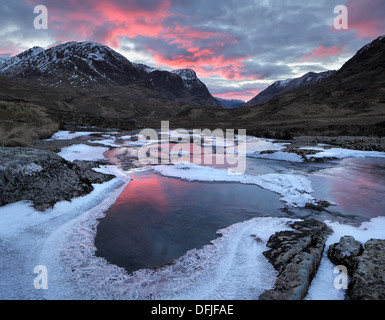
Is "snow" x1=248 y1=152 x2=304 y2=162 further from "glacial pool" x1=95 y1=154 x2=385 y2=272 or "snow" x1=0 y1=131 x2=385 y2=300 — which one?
"snow" x1=0 y1=131 x2=385 y2=300

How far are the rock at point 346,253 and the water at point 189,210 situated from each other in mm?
2320

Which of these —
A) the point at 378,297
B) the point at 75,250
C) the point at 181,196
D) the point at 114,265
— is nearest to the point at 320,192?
the point at 181,196

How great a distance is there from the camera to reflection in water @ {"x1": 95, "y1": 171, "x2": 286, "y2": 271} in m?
4.90

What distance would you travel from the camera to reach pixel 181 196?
8516 mm

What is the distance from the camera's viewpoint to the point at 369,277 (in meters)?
3.42

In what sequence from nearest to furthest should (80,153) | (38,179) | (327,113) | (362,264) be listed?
(362,264) → (38,179) → (80,153) → (327,113)

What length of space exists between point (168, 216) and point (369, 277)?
4781mm

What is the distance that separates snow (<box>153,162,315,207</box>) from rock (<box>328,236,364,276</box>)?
130 inches

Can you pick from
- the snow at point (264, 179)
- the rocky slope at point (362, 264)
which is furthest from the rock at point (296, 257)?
the snow at point (264, 179)

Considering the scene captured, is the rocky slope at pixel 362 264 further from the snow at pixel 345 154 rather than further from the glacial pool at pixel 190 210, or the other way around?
the snow at pixel 345 154

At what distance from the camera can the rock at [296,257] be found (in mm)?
3383

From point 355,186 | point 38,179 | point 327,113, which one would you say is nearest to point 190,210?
point 38,179

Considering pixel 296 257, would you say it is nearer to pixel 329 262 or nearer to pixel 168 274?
pixel 329 262
